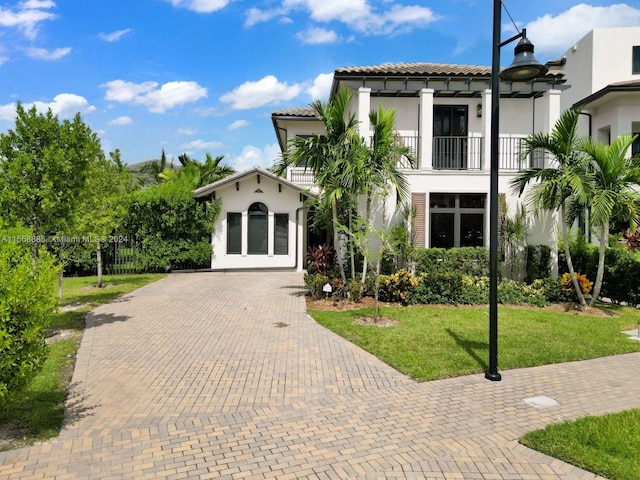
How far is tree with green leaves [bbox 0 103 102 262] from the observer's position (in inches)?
299

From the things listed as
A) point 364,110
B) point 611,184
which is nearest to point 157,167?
point 364,110

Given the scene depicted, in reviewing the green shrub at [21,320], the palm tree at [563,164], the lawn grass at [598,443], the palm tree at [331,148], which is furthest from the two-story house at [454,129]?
the green shrub at [21,320]

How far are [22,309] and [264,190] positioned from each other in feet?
52.5

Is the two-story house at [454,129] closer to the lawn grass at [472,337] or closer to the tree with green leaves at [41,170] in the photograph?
the lawn grass at [472,337]

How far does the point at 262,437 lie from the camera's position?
4.41m

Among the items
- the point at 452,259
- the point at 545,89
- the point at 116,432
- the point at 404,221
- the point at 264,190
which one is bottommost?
the point at 116,432

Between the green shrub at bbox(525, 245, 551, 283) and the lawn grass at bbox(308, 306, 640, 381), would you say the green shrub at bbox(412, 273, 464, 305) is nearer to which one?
the lawn grass at bbox(308, 306, 640, 381)

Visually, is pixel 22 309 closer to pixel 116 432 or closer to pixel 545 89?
pixel 116 432

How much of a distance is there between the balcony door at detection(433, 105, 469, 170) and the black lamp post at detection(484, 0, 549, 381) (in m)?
9.71

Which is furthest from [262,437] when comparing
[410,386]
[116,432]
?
[410,386]

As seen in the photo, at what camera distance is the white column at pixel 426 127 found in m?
14.1

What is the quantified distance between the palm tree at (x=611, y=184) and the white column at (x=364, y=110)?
6.36 metres

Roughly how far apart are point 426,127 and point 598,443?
11.6m

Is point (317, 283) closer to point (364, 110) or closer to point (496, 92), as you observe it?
point (364, 110)
